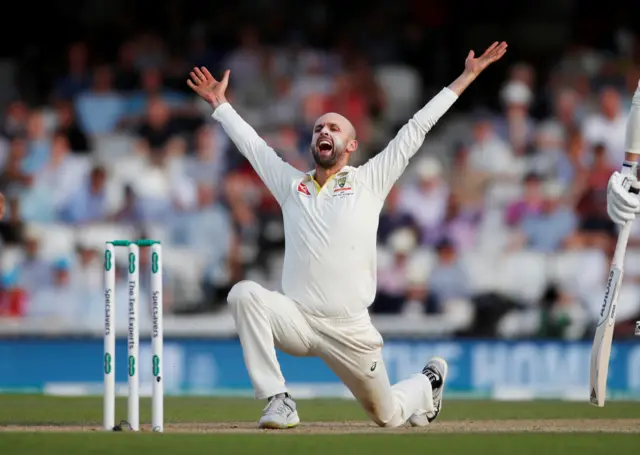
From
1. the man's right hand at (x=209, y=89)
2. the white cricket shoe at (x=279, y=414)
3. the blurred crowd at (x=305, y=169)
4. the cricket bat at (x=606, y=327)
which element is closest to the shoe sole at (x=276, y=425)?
the white cricket shoe at (x=279, y=414)

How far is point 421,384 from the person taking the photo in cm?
764

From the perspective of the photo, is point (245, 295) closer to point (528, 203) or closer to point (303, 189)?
point (303, 189)

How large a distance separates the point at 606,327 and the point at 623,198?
688mm

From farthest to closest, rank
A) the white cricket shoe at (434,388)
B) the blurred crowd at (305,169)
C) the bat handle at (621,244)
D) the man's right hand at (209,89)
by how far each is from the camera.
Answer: the blurred crowd at (305,169)
the white cricket shoe at (434,388)
the man's right hand at (209,89)
the bat handle at (621,244)

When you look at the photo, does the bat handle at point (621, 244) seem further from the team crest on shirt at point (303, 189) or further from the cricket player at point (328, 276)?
the team crest on shirt at point (303, 189)

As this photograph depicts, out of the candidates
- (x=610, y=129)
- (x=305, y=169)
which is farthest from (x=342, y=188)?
(x=610, y=129)

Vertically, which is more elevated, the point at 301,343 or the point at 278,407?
the point at 301,343

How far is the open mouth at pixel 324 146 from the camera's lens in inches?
281

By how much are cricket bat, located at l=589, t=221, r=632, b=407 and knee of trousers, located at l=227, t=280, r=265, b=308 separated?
6.01 ft

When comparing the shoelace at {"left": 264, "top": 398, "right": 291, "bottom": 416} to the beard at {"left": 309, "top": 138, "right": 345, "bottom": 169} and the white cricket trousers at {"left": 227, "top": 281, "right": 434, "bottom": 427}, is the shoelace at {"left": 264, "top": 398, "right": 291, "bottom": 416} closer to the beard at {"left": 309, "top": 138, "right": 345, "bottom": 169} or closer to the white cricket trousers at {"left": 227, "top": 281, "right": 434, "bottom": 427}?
the white cricket trousers at {"left": 227, "top": 281, "right": 434, "bottom": 427}

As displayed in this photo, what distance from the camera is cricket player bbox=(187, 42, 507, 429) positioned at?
694 cm

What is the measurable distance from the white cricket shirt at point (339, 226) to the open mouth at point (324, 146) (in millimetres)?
158

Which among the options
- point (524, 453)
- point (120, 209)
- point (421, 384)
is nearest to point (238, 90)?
point (120, 209)

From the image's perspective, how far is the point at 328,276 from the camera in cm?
704
